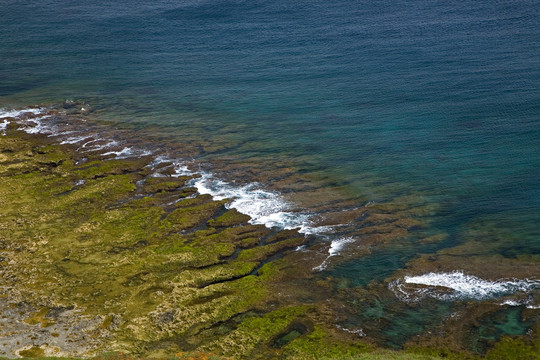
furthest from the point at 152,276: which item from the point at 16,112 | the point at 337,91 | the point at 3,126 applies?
the point at 16,112

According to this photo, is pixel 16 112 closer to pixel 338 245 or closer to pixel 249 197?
pixel 249 197

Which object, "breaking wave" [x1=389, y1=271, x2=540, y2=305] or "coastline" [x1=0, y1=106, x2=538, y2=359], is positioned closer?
"coastline" [x1=0, y1=106, x2=538, y2=359]

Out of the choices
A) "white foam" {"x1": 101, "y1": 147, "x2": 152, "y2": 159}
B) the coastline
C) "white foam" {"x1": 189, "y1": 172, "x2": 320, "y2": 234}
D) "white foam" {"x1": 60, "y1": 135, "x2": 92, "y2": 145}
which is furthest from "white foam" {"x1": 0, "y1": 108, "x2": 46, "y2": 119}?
"white foam" {"x1": 189, "y1": 172, "x2": 320, "y2": 234}

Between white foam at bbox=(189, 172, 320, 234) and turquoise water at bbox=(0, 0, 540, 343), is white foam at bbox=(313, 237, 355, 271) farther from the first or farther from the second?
white foam at bbox=(189, 172, 320, 234)

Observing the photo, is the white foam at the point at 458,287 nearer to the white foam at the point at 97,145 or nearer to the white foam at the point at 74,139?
the white foam at the point at 97,145

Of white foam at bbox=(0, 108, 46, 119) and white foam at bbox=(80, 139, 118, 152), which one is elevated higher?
white foam at bbox=(0, 108, 46, 119)

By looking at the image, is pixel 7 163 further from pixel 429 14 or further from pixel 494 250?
pixel 429 14

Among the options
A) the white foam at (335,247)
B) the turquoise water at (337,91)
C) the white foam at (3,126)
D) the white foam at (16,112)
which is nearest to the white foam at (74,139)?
the turquoise water at (337,91)

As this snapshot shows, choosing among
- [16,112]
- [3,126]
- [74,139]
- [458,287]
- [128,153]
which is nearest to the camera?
[458,287]
